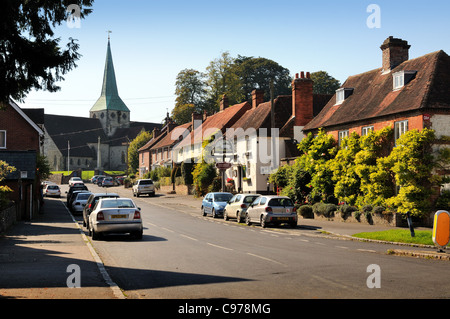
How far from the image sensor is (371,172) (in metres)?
29.5

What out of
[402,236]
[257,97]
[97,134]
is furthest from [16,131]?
[97,134]

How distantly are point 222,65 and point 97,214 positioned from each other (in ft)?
228

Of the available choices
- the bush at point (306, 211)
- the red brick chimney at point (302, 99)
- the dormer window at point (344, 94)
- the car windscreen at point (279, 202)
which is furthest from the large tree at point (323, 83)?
the car windscreen at point (279, 202)

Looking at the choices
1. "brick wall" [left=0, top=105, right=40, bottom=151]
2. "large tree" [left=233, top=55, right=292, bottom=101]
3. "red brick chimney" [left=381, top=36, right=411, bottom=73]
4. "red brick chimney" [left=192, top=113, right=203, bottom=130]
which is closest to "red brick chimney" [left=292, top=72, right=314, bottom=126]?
"red brick chimney" [left=381, top=36, right=411, bottom=73]

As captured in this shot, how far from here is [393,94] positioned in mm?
31266

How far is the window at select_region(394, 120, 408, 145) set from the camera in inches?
1123

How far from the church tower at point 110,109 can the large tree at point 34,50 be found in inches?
5038

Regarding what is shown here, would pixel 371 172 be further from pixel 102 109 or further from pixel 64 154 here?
pixel 102 109

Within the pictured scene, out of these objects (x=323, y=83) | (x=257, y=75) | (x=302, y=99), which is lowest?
(x=302, y=99)

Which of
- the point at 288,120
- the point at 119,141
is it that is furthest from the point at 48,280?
the point at 119,141

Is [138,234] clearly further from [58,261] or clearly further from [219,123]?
[219,123]

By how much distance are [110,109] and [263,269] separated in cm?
13223

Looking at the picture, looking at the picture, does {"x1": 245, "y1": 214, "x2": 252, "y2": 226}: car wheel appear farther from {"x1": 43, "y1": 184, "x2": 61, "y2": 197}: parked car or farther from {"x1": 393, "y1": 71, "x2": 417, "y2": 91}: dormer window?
{"x1": 43, "y1": 184, "x2": 61, "y2": 197}: parked car

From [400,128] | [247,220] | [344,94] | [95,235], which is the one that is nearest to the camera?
[95,235]
